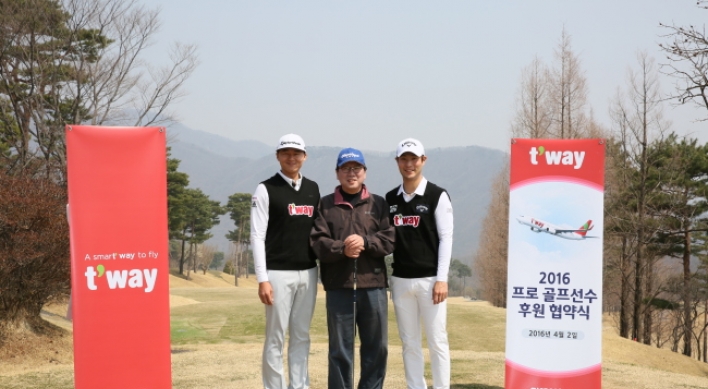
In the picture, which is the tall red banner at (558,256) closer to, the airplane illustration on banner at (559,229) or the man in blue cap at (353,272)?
the airplane illustration on banner at (559,229)

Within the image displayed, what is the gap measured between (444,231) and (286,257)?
1.19m

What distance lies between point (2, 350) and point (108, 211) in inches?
310

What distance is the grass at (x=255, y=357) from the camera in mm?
8086

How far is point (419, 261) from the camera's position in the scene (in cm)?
512

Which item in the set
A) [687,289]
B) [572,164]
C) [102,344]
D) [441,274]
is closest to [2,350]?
[102,344]

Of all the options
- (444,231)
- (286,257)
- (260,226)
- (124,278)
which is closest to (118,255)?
(124,278)

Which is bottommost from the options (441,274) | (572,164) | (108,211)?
(441,274)

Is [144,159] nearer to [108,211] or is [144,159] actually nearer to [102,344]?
[108,211]

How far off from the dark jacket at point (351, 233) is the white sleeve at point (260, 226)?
0.37 m

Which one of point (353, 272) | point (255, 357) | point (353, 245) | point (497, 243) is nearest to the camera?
point (353, 245)

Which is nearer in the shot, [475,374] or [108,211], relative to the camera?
[108,211]

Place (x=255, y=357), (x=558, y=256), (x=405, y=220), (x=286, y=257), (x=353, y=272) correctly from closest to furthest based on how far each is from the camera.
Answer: (x=353, y=272)
(x=286, y=257)
(x=405, y=220)
(x=558, y=256)
(x=255, y=357)

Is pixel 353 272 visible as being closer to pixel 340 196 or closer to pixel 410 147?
pixel 340 196

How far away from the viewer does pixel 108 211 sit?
4902 millimetres
